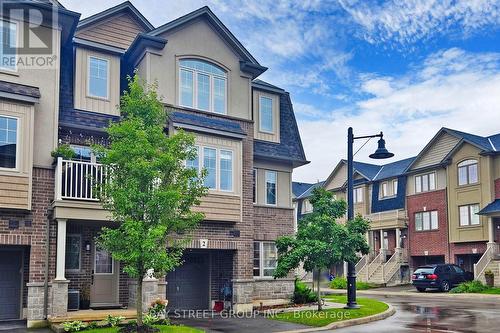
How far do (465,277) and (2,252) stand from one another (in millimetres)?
26795

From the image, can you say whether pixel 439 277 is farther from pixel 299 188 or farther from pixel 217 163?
pixel 299 188

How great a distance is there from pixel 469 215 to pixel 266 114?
20471 mm

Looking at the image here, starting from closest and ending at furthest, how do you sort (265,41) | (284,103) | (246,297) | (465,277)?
(246,297) → (265,41) → (284,103) → (465,277)

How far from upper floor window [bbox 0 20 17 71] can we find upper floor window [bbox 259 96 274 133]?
33.7 ft


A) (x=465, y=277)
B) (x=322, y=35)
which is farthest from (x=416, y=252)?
(x=322, y=35)

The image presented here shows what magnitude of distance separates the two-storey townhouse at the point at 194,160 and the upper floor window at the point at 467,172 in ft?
62.3

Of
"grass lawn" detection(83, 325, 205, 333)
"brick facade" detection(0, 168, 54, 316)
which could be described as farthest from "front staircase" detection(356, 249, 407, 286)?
"brick facade" detection(0, 168, 54, 316)

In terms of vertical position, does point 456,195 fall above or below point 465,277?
above

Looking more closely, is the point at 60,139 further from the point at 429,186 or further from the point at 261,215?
the point at 429,186

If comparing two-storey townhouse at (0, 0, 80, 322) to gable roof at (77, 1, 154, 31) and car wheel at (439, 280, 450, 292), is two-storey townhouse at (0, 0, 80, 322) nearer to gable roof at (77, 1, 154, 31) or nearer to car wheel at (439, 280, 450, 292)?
gable roof at (77, 1, 154, 31)

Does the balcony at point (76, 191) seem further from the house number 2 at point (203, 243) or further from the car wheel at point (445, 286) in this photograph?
the car wheel at point (445, 286)

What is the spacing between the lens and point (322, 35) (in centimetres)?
2222

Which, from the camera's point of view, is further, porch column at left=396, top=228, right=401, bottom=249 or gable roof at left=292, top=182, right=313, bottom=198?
gable roof at left=292, top=182, right=313, bottom=198

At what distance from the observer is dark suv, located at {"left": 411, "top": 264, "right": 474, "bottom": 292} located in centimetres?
3288
